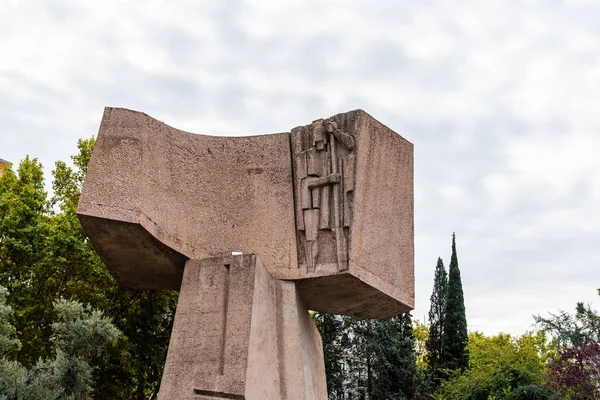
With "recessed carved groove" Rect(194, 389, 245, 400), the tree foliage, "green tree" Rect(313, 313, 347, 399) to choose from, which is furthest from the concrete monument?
"green tree" Rect(313, 313, 347, 399)

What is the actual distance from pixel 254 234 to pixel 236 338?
5.87ft

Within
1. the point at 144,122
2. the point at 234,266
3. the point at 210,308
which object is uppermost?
the point at 144,122

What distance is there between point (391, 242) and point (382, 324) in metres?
15.5

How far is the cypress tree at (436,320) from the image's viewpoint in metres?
27.2

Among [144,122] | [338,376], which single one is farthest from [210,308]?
[338,376]

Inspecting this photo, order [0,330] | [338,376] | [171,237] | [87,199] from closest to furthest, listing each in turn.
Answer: [87,199], [171,237], [0,330], [338,376]

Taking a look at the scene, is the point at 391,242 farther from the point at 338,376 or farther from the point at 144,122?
the point at 338,376

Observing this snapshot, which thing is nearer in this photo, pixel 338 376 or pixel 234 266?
pixel 234 266

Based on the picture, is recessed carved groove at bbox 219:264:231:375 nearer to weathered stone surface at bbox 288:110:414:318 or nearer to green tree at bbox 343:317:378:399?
weathered stone surface at bbox 288:110:414:318

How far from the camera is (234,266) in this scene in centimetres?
838

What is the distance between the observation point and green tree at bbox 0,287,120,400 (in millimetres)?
10055

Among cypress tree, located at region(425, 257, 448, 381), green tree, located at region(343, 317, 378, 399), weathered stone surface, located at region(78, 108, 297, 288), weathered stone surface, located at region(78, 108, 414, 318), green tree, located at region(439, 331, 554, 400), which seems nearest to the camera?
weathered stone surface, located at region(78, 108, 297, 288)

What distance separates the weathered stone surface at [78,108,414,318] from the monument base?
532 mm

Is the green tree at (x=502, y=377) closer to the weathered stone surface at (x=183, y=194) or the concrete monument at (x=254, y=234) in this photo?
the concrete monument at (x=254, y=234)
